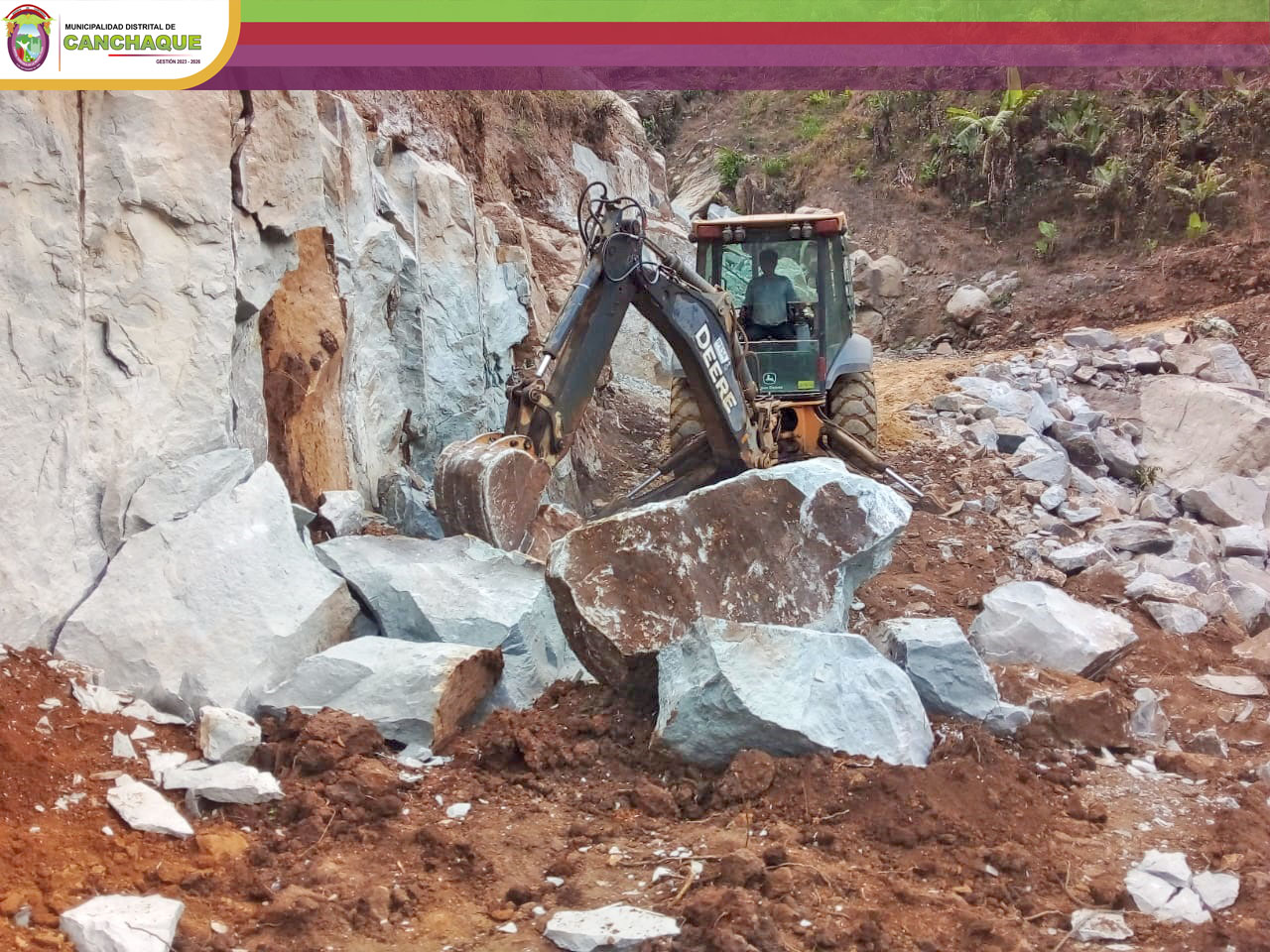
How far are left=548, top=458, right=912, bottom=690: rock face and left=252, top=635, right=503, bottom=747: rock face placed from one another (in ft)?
1.54

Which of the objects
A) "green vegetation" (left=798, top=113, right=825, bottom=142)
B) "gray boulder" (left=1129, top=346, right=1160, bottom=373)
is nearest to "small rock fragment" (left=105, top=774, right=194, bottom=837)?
"gray boulder" (left=1129, top=346, right=1160, bottom=373)

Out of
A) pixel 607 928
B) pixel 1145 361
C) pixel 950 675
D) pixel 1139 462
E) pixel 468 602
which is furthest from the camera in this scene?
pixel 1145 361

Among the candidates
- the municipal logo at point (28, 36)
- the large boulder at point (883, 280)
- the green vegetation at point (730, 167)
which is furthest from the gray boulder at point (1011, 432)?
the green vegetation at point (730, 167)

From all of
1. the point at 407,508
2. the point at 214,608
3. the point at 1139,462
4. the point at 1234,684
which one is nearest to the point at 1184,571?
the point at 1234,684

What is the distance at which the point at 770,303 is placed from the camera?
8.65 m

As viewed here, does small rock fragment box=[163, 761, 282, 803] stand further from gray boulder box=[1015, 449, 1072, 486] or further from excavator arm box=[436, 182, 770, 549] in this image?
gray boulder box=[1015, 449, 1072, 486]

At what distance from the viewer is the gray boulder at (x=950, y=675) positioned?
4.34m

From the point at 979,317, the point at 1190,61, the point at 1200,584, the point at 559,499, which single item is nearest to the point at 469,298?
the point at 559,499

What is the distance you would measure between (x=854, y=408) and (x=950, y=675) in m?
4.62

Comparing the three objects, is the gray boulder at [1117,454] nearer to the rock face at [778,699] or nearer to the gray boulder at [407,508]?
the gray boulder at [407,508]

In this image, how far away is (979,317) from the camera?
17.3 meters

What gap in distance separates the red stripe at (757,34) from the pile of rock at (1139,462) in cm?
418

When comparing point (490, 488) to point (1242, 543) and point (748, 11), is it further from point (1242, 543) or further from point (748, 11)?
point (748, 11)

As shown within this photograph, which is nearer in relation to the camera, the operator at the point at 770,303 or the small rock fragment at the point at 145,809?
the small rock fragment at the point at 145,809
